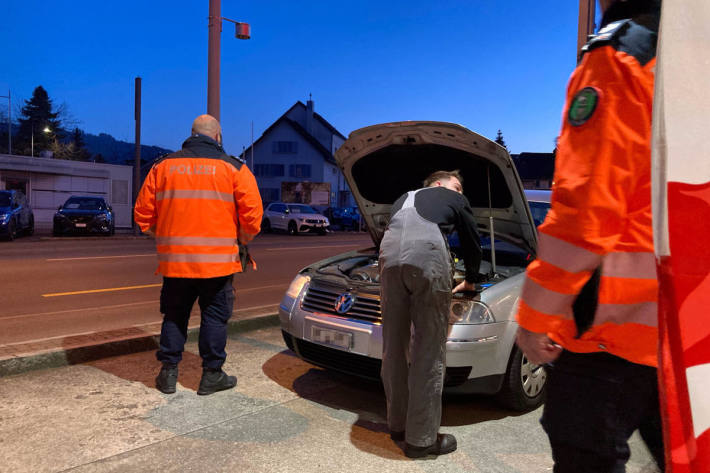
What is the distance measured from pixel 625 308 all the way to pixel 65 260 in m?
12.5

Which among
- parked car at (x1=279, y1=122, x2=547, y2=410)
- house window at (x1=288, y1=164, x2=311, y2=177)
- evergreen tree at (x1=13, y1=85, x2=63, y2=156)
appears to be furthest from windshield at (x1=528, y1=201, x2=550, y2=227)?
evergreen tree at (x1=13, y1=85, x2=63, y2=156)

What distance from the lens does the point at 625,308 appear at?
1447 mm

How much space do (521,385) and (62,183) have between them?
112 ft

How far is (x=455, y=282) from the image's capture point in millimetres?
4043

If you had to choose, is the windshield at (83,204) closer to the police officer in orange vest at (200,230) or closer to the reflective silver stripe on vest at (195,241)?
the police officer in orange vest at (200,230)

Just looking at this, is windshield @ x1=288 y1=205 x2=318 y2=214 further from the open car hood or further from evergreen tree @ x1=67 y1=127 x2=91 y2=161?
evergreen tree @ x1=67 y1=127 x2=91 y2=161

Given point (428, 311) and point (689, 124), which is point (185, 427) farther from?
point (689, 124)

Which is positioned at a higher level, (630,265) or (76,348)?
(630,265)

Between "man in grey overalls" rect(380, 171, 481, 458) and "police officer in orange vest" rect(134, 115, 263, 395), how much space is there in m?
1.33

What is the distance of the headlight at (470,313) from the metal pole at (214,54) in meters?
7.76

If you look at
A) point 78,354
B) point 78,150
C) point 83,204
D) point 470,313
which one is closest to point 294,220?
point 83,204

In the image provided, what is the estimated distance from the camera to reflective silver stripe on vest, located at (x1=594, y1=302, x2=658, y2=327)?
143cm

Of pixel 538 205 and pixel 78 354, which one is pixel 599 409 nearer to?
pixel 538 205

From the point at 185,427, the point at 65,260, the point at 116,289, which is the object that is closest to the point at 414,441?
the point at 185,427
